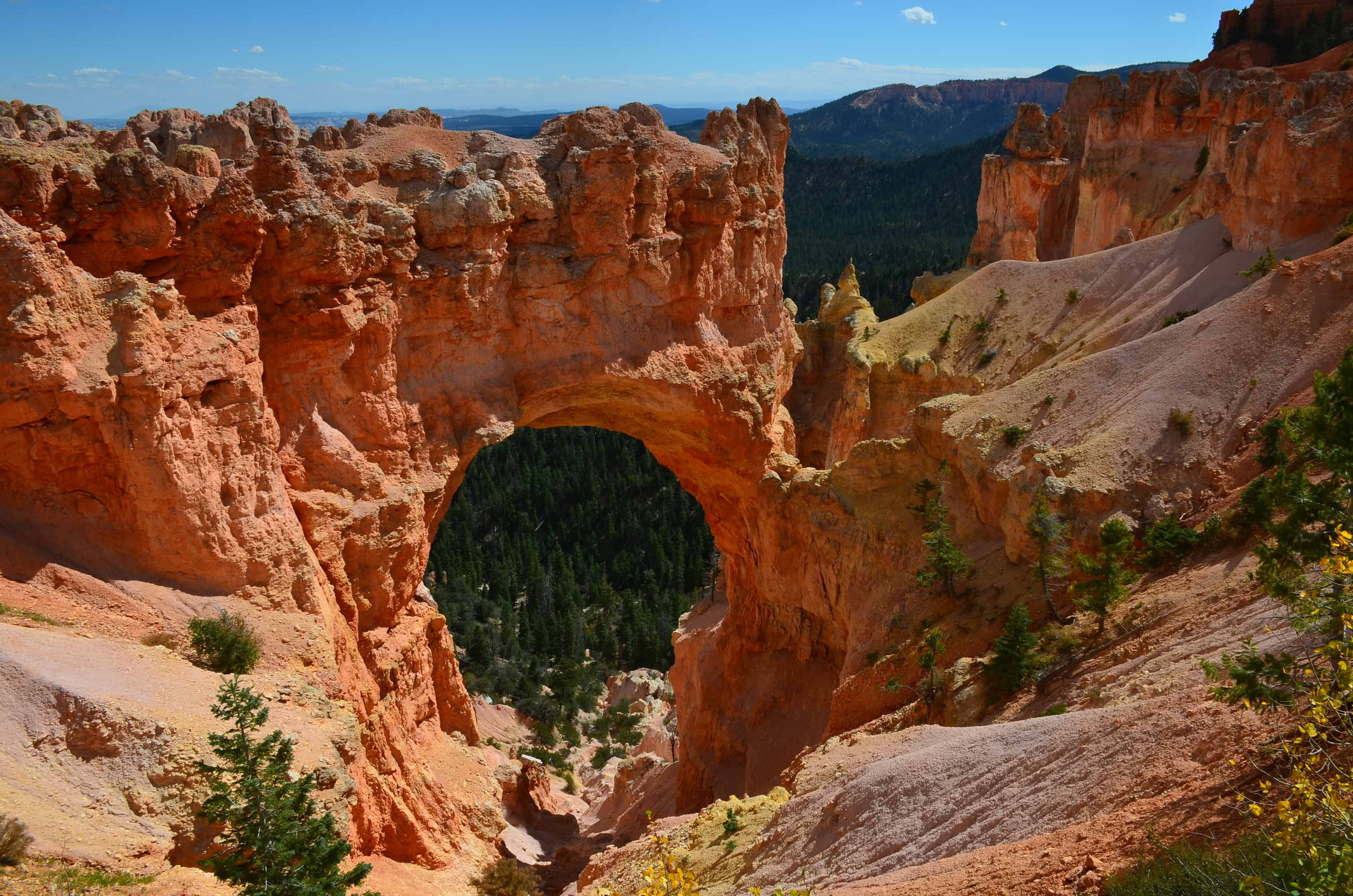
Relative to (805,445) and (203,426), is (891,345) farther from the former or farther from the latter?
(203,426)

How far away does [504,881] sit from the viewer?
20438 millimetres

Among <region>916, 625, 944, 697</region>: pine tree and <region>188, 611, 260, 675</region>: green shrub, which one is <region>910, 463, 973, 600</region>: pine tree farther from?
<region>188, 611, 260, 675</region>: green shrub

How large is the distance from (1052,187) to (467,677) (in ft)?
135

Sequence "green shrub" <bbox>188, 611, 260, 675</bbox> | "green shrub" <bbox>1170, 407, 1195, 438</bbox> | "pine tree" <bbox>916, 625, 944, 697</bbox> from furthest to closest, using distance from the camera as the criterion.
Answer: "green shrub" <bbox>1170, 407, 1195, 438</bbox> < "pine tree" <bbox>916, 625, 944, 697</bbox> < "green shrub" <bbox>188, 611, 260, 675</bbox>

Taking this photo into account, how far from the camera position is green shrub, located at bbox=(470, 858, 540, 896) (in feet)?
66.0

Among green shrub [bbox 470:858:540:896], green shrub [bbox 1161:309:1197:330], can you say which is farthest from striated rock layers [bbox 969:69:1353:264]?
green shrub [bbox 470:858:540:896]

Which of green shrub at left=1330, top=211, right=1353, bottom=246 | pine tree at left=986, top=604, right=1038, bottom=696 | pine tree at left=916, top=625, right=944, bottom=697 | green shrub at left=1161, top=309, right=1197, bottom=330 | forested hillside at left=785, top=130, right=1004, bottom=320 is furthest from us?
forested hillside at left=785, top=130, right=1004, bottom=320

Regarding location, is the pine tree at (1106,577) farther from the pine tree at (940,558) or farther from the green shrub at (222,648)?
the green shrub at (222,648)

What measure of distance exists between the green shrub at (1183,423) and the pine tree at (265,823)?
700 inches

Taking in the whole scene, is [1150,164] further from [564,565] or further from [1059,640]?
[1059,640]

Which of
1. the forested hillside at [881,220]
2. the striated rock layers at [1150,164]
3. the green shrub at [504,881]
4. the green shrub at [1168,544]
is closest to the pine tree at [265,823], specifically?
the green shrub at [504,881]

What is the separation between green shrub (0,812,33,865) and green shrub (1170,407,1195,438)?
20836 mm

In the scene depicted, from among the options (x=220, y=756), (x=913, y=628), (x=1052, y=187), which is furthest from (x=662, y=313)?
(x=1052, y=187)

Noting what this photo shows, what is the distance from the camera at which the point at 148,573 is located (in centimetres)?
1681
